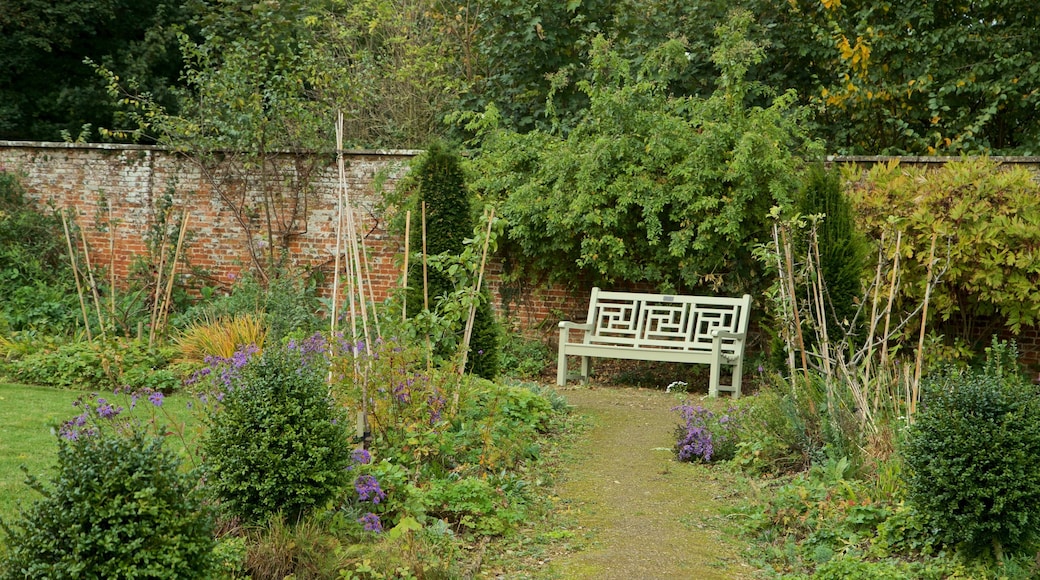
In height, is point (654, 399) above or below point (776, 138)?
below

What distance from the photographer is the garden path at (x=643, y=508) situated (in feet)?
15.0

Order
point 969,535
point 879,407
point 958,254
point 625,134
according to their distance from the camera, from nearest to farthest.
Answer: point 969,535
point 879,407
point 958,254
point 625,134

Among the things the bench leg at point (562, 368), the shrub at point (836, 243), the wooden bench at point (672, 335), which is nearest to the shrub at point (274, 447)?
the shrub at point (836, 243)

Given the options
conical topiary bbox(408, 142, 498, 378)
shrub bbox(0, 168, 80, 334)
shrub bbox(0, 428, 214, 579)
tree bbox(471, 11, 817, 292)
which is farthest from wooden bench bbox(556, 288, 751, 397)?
shrub bbox(0, 428, 214, 579)

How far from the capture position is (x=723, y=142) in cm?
1009

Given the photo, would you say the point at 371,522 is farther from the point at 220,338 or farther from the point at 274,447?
the point at 220,338

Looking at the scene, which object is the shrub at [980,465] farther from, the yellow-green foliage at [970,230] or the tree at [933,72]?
the tree at [933,72]

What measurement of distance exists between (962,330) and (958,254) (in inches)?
49.9

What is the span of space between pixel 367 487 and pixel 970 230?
654 centimetres

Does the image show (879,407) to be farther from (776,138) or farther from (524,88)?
(524,88)

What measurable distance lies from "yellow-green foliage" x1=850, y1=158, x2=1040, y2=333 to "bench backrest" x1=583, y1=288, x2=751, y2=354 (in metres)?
1.52

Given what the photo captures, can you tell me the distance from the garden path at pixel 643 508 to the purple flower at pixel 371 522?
788 mm

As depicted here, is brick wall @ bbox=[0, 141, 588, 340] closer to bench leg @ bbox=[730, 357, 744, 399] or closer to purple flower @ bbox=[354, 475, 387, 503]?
bench leg @ bbox=[730, 357, 744, 399]

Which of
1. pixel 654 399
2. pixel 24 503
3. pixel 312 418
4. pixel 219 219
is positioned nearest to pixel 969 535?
pixel 312 418
